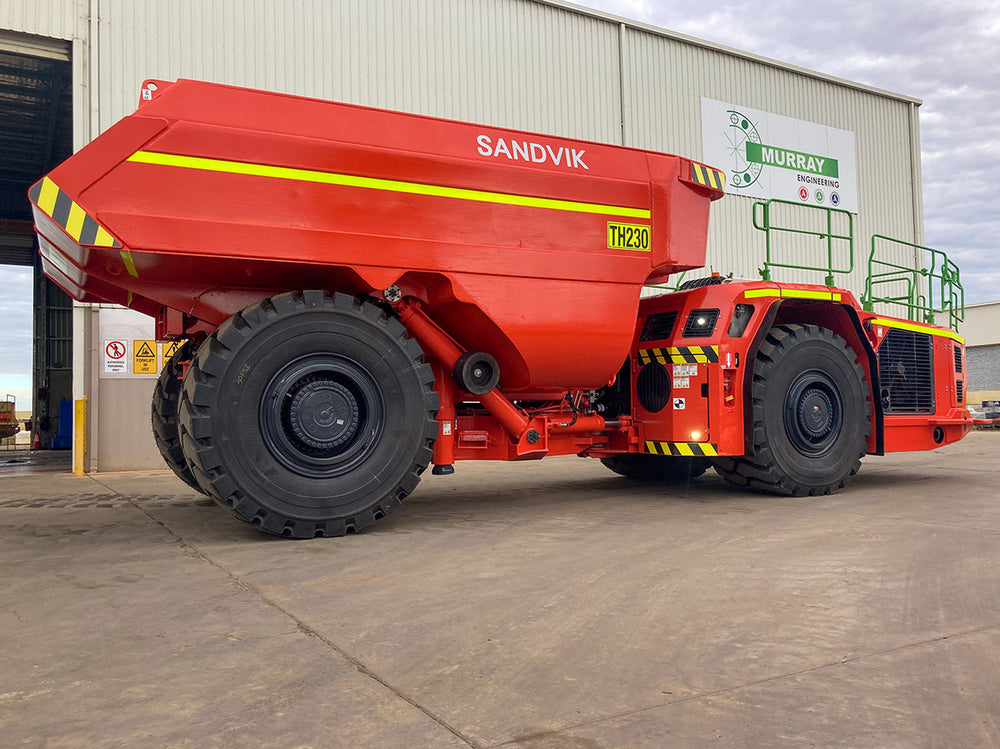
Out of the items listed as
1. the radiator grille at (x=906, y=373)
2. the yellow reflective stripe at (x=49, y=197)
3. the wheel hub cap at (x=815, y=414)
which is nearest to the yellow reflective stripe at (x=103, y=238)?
the yellow reflective stripe at (x=49, y=197)

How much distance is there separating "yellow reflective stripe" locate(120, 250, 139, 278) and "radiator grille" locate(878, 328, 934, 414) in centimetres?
598

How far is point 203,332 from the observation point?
214 inches

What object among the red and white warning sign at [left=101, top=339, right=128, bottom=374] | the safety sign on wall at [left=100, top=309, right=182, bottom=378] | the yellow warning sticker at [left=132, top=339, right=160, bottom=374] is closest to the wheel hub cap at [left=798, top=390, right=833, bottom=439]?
the safety sign on wall at [left=100, top=309, right=182, bottom=378]

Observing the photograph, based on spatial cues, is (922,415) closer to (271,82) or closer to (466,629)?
(466,629)

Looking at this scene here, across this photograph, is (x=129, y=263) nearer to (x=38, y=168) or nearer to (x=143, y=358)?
(x=143, y=358)

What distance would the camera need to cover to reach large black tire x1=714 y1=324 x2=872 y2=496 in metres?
6.09

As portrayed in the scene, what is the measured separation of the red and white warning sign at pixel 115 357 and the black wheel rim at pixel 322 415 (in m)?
7.34

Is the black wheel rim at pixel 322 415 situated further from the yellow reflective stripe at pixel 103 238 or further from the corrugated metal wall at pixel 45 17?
the corrugated metal wall at pixel 45 17

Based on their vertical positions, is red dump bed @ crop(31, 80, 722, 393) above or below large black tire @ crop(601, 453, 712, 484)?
above

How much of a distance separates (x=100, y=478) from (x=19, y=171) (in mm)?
13495

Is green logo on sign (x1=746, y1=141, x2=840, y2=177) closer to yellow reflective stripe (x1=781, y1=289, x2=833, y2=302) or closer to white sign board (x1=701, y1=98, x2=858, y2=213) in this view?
white sign board (x1=701, y1=98, x2=858, y2=213)

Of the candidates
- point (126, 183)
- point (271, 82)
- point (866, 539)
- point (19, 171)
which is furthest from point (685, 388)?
point (19, 171)

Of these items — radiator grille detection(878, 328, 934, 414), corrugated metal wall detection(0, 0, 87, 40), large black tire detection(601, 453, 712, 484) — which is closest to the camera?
radiator grille detection(878, 328, 934, 414)

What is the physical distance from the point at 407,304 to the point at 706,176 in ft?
8.19
